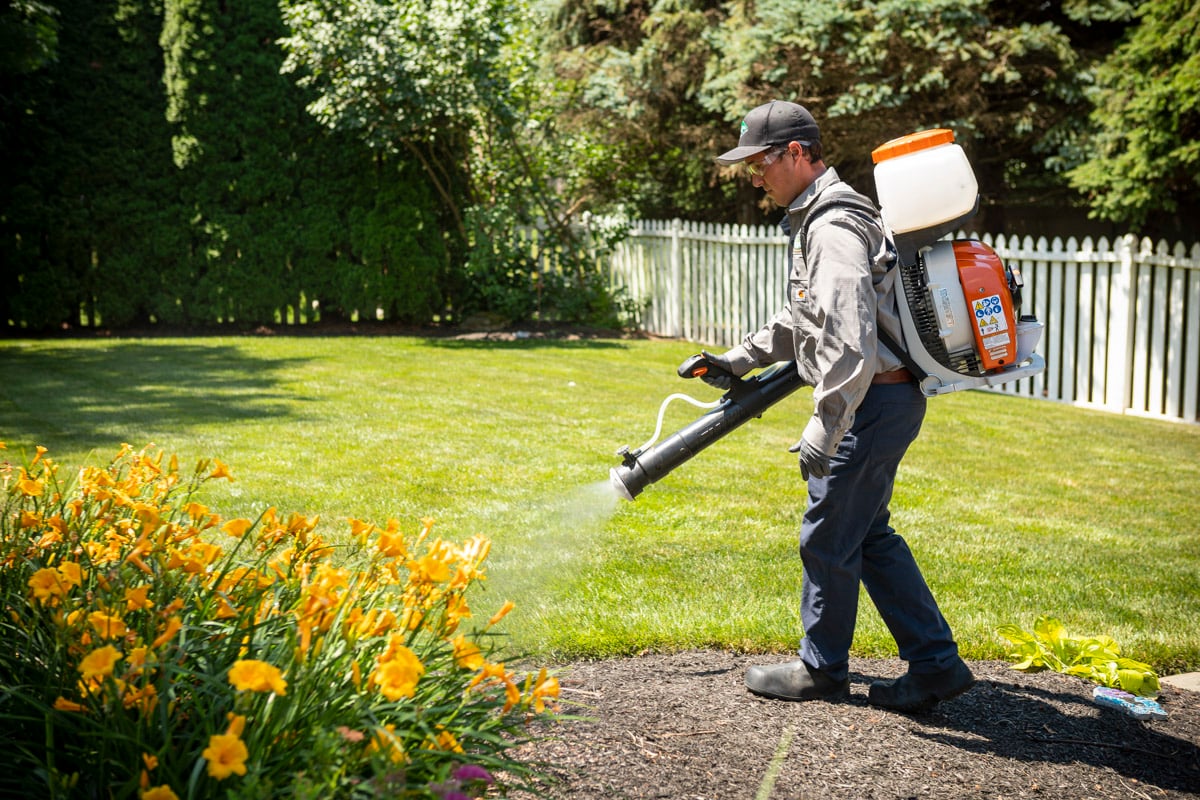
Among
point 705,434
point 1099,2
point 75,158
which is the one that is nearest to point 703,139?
point 1099,2

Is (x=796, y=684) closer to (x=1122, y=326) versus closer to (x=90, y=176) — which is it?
(x=1122, y=326)

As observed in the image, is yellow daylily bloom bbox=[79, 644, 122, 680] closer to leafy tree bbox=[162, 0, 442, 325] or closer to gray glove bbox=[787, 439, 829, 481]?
gray glove bbox=[787, 439, 829, 481]

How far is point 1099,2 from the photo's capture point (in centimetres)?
1238

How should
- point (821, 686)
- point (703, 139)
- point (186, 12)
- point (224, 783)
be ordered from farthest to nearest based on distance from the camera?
point (703, 139) → point (186, 12) → point (821, 686) → point (224, 783)

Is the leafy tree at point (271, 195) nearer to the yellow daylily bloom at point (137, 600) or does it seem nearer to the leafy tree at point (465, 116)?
the leafy tree at point (465, 116)

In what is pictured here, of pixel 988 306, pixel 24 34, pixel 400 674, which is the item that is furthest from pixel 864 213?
pixel 24 34

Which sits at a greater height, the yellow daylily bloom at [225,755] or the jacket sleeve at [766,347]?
the jacket sleeve at [766,347]

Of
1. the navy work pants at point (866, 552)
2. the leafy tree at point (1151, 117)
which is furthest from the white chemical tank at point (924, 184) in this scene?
the leafy tree at point (1151, 117)

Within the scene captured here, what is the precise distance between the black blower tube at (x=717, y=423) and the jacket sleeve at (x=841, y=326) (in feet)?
1.29

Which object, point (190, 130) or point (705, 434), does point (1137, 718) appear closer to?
point (705, 434)

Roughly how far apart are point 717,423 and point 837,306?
625mm

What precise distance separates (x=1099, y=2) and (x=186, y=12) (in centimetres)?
1068

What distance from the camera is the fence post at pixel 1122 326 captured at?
952 centimetres

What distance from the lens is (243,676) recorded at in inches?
70.2
